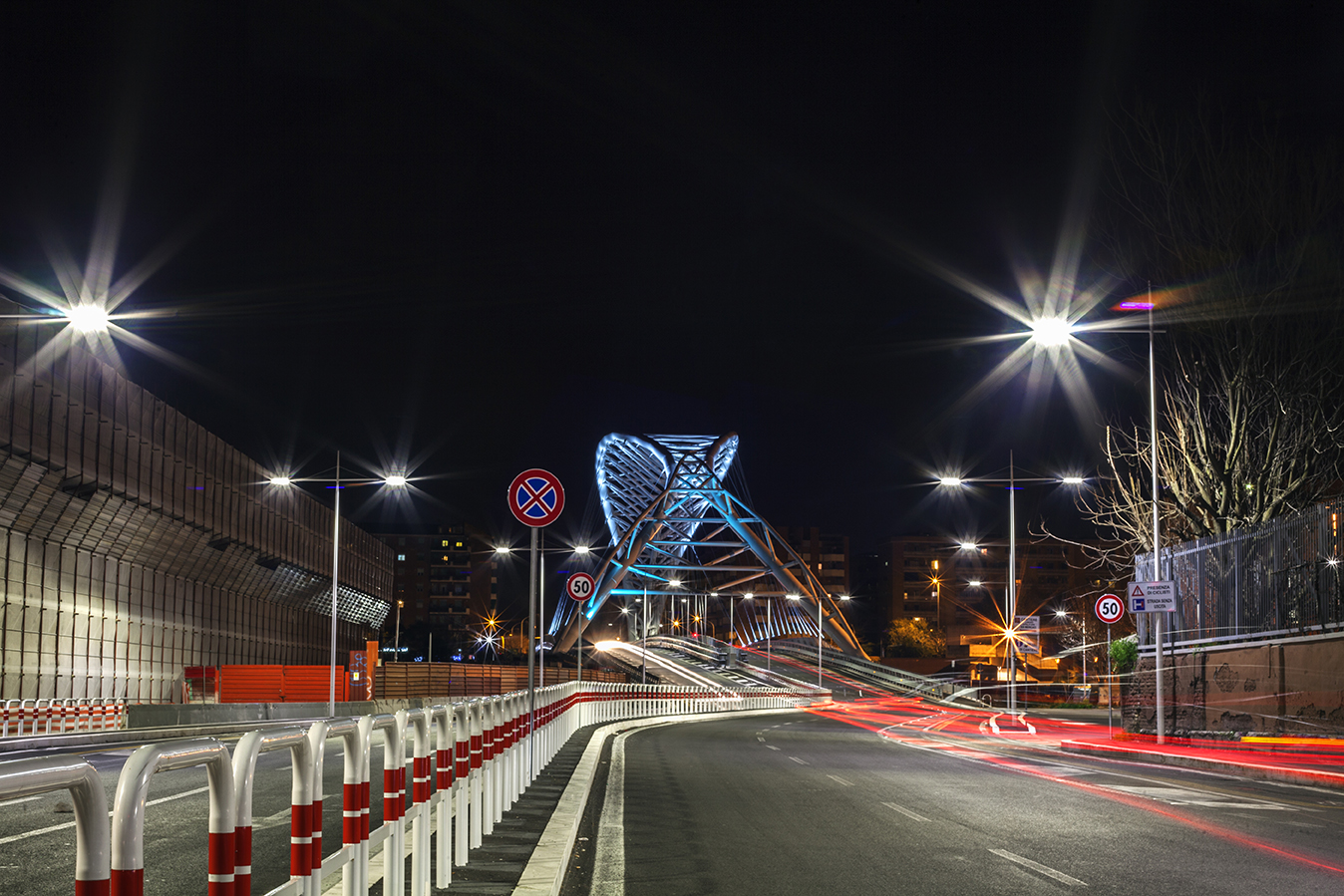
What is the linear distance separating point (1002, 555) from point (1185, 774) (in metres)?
182

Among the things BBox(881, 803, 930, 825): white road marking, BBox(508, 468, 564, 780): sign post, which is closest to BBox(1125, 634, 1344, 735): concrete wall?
BBox(881, 803, 930, 825): white road marking

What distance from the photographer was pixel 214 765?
375 centimetres

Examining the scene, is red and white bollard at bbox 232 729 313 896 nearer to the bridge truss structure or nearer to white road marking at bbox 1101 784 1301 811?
white road marking at bbox 1101 784 1301 811

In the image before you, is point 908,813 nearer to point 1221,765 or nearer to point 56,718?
point 1221,765

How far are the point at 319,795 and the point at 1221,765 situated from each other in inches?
775

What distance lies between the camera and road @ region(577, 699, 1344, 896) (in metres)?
9.38

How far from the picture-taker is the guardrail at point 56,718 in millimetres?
31266

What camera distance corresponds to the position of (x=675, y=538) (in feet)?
577

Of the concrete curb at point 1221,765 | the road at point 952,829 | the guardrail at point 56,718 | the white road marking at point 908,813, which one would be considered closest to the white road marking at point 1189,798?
the road at point 952,829

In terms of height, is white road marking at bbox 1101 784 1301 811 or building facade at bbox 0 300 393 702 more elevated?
building facade at bbox 0 300 393 702

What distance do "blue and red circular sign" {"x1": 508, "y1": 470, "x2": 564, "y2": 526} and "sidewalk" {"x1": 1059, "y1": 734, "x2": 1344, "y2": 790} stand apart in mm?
11727

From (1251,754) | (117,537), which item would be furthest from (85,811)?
(117,537)

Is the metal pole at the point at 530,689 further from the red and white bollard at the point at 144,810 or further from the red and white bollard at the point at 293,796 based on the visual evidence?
the red and white bollard at the point at 144,810

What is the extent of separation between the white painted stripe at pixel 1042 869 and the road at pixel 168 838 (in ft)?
16.7
